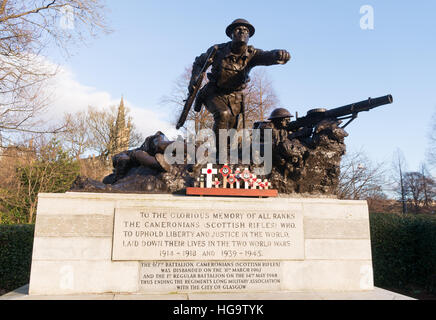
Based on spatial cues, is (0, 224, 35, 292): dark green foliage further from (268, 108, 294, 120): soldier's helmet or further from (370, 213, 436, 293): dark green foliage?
(370, 213, 436, 293): dark green foliage

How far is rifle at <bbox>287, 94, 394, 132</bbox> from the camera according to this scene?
21.2 ft

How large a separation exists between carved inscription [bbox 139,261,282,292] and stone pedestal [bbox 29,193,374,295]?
1 centimetres

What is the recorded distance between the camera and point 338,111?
22.9 ft

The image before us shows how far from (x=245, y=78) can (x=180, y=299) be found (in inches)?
190

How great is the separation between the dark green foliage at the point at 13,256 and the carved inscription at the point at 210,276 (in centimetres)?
615

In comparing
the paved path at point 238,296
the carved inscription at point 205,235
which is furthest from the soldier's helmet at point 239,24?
the paved path at point 238,296

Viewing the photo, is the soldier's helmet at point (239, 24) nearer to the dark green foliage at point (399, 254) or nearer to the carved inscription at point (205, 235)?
the carved inscription at point (205, 235)

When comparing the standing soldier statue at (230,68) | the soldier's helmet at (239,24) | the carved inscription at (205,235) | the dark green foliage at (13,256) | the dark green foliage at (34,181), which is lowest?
the dark green foliage at (13,256)

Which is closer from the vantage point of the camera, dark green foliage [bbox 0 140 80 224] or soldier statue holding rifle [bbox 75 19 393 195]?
soldier statue holding rifle [bbox 75 19 393 195]

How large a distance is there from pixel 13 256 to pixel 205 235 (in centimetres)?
691

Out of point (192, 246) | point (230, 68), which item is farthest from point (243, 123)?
point (192, 246)

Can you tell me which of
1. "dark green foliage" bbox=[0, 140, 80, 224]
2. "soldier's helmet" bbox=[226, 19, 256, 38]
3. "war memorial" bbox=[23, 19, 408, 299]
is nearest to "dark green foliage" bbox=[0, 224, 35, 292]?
"war memorial" bbox=[23, 19, 408, 299]

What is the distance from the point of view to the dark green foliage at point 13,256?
8875mm
